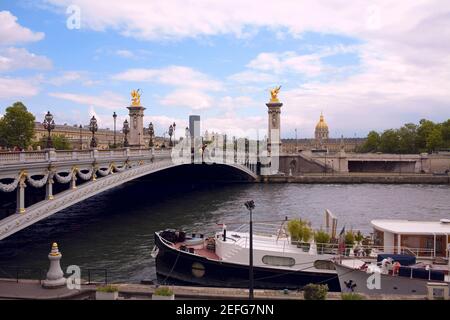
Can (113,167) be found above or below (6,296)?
above

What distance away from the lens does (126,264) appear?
66.4ft

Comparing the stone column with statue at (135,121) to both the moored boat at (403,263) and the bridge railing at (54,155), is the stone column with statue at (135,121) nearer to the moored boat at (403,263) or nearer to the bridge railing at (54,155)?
the bridge railing at (54,155)

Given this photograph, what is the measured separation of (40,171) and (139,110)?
4992cm

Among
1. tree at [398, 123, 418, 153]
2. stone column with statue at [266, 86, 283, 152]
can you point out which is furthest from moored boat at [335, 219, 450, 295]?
tree at [398, 123, 418, 153]

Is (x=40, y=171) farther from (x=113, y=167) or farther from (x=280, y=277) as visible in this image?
(x=280, y=277)

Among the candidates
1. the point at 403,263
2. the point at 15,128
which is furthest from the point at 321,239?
the point at 15,128

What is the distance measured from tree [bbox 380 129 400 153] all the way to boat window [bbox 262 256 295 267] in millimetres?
88002

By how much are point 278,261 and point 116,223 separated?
16.5m

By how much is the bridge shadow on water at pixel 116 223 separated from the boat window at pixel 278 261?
5.05m
